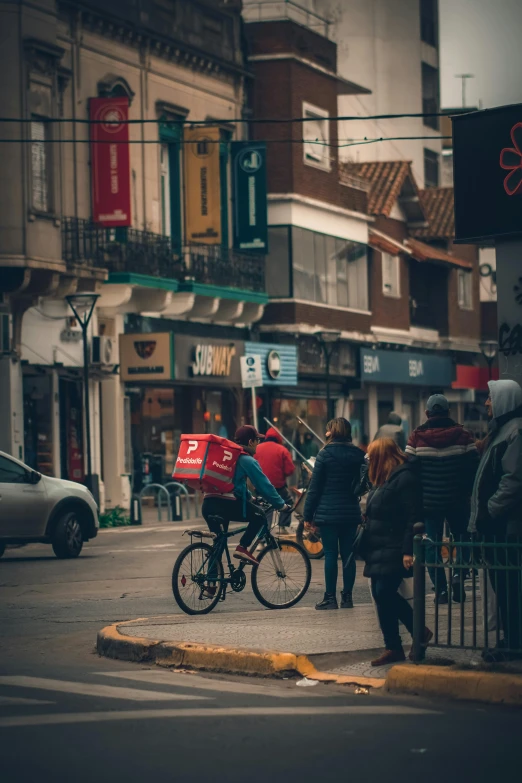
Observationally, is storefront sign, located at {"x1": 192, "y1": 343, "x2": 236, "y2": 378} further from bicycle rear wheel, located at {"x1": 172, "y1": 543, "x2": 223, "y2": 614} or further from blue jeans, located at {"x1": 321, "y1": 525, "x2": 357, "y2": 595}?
bicycle rear wheel, located at {"x1": 172, "y1": 543, "x2": 223, "y2": 614}

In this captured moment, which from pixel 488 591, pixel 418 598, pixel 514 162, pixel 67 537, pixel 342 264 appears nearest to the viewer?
pixel 418 598

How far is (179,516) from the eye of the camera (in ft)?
97.4

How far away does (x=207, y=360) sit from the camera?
35.0 metres

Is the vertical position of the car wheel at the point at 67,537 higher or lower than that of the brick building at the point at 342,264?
lower

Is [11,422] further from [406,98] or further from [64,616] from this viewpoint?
[406,98]

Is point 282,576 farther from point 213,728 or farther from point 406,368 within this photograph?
point 406,368

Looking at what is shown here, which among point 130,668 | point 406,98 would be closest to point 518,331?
point 130,668

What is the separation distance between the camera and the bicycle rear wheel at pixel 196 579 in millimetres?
13727

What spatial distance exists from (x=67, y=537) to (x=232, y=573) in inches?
302

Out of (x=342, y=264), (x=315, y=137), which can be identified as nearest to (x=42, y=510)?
(x=315, y=137)

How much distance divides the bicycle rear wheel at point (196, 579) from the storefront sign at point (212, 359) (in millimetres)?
20476

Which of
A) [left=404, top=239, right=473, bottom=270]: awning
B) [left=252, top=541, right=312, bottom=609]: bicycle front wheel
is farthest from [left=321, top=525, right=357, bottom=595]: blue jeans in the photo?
[left=404, top=239, right=473, bottom=270]: awning

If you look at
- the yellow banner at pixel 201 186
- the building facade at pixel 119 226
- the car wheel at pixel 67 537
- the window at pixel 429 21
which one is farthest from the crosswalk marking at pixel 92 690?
the window at pixel 429 21

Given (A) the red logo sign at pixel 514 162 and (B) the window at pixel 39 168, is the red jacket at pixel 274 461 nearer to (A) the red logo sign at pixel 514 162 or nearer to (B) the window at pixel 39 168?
(A) the red logo sign at pixel 514 162
